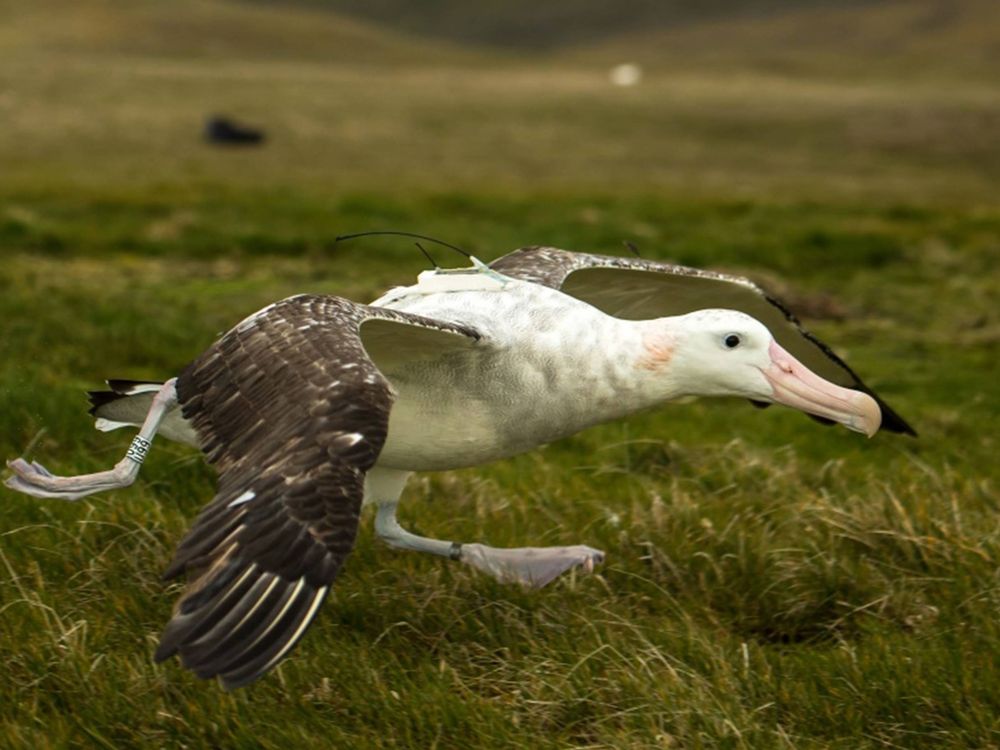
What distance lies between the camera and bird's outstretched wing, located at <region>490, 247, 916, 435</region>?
16.3 feet

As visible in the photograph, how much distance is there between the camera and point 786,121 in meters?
Answer: 38.5

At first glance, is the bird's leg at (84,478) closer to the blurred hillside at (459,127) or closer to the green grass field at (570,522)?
the green grass field at (570,522)

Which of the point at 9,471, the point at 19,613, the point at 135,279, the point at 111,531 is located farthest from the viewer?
the point at 135,279

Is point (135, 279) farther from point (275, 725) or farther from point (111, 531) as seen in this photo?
point (275, 725)

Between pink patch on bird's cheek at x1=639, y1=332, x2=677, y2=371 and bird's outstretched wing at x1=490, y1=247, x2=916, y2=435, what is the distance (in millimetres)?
761

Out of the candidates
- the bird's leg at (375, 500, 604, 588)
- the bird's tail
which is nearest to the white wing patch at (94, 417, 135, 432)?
the bird's tail

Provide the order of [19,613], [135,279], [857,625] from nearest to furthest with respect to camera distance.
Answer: [19,613] < [857,625] < [135,279]

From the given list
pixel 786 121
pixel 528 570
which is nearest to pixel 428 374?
pixel 528 570

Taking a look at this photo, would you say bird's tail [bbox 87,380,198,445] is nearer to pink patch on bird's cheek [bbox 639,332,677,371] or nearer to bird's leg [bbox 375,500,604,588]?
bird's leg [bbox 375,500,604,588]

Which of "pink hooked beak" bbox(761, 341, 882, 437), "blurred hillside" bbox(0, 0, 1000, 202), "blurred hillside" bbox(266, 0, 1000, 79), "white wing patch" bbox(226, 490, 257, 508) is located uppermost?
"white wing patch" bbox(226, 490, 257, 508)

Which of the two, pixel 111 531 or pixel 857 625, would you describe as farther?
pixel 111 531

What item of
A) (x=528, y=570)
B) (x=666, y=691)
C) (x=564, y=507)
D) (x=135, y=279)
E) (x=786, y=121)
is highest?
(x=666, y=691)

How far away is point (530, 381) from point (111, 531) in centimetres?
135

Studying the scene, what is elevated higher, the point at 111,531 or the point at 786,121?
the point at 111,531
